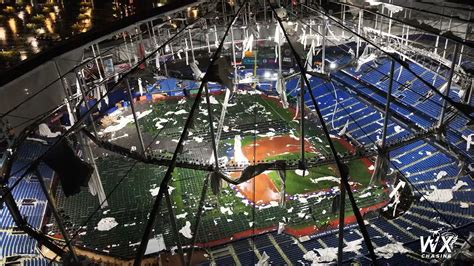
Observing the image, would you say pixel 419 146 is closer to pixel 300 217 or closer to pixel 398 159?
pixel 398 159

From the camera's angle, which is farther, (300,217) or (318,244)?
(300,217)

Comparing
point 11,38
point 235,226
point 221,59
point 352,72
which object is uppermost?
point 221,59

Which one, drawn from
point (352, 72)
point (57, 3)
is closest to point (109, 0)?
point (57, 3)

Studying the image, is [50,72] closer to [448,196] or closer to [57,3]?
[448,196]

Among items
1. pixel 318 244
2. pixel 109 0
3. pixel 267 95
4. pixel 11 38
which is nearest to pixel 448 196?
pixel 318 244

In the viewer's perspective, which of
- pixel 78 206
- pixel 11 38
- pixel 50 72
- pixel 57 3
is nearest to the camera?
pixel 50 72

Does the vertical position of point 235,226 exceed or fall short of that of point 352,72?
it falls short

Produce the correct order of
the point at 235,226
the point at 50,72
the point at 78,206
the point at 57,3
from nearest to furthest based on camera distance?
1. the point at 50,72
2. the point at 235,226
3. the point at 78,206
4. the point at 57,3
